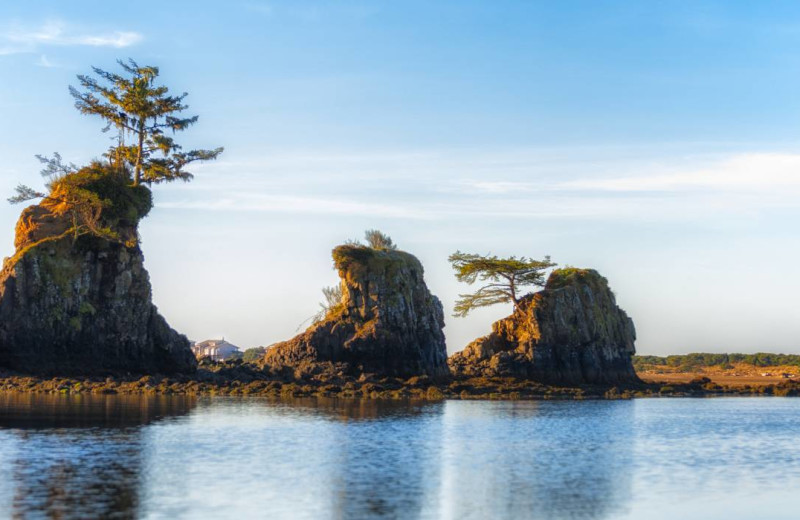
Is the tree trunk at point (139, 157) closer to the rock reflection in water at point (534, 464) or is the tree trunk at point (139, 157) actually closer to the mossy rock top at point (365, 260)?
the mossy rock top at point (365, 260)

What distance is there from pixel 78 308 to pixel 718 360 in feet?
→ 376

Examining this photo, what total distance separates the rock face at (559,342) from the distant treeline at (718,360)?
6975 centimetres

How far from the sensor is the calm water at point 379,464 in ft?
63.5

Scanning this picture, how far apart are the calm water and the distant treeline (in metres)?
105

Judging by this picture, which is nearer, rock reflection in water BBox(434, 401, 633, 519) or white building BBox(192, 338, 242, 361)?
rock reflection in water BBox(434, 401, 633, 519)

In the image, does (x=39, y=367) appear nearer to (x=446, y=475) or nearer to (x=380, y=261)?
(x=380, y=261)

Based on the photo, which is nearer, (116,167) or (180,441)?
(180,441)

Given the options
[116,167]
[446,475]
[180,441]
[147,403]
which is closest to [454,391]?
[147,403]

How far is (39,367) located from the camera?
57.0 metres

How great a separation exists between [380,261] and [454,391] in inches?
506

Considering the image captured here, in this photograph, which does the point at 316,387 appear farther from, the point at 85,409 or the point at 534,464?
the point at 534,464

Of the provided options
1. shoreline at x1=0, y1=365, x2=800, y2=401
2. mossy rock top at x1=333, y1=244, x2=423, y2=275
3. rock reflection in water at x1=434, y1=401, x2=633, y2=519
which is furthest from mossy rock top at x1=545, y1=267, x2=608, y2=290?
rock reflection in water at x1=434, y1=401, x2=633, y2=519

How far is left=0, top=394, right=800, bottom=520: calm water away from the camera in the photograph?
19359mm

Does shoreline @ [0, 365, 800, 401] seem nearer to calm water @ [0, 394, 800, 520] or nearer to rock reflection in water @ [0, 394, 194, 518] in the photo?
calm water @ [0, 394, 800, 520]
